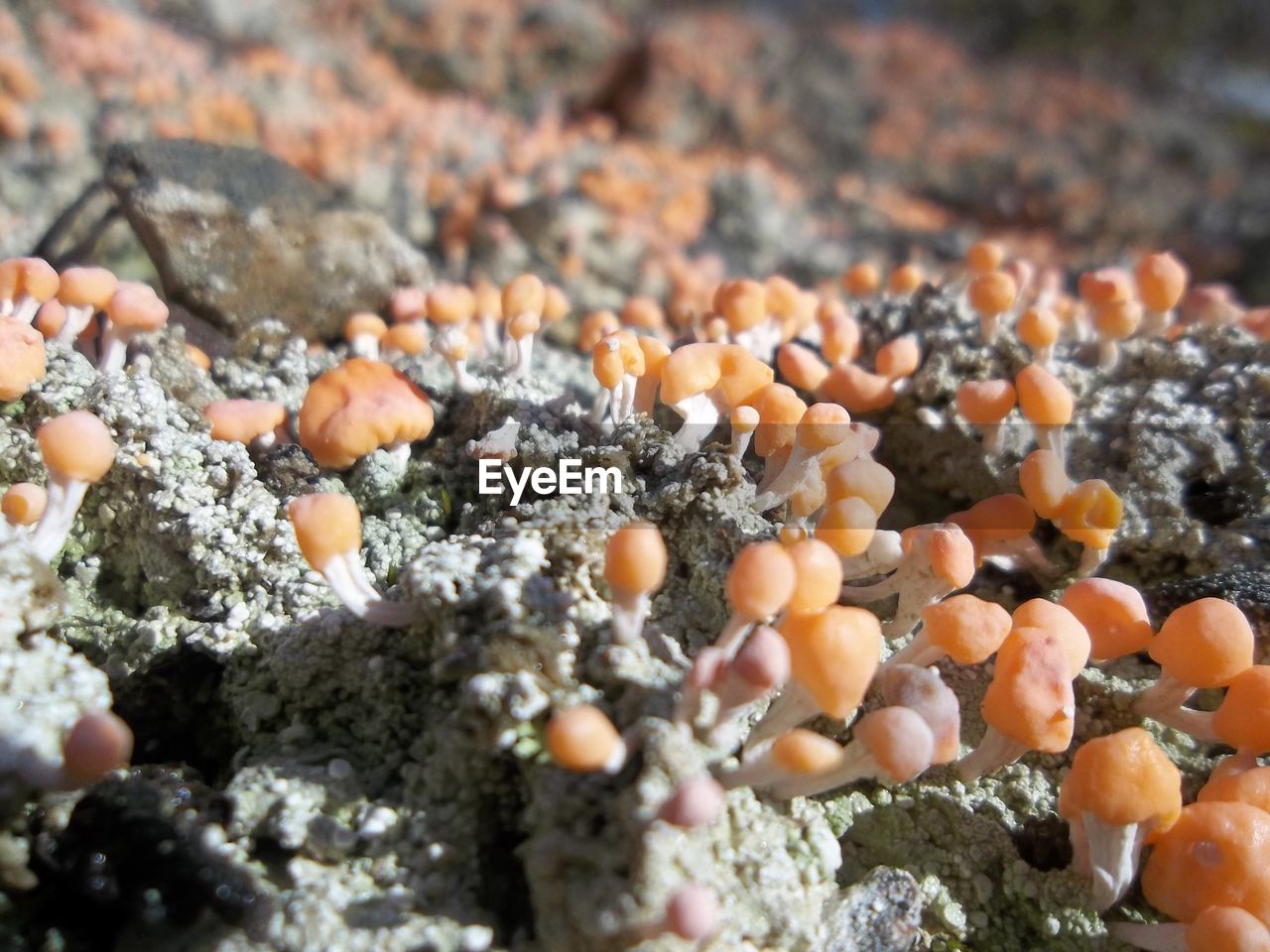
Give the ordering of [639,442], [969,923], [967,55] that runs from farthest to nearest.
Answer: [967,55] < [639,442] < [969,923]

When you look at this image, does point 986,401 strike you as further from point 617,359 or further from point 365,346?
point 365,346

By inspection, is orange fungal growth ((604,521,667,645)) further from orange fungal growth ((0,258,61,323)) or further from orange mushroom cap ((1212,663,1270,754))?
orange fungal growth ((0,258,61,323))

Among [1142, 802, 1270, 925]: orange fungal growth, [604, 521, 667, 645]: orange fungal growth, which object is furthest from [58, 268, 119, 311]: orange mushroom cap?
[1142, 802, 1270, 925]: orange fungal growth

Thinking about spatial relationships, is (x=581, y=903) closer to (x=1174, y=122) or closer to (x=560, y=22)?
(x=560, y=22)

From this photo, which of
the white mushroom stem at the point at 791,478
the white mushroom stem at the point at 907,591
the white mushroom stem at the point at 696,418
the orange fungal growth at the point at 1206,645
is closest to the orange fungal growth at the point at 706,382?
the white mushroom stem at the point at 696,418

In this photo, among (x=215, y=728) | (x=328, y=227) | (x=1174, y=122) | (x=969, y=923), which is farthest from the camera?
(x=1174, y=122)

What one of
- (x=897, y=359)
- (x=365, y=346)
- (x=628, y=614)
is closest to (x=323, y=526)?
(x=628, y=614)

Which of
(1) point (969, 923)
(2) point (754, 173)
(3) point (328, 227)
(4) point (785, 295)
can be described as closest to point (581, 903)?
(1) point (969, 923)
